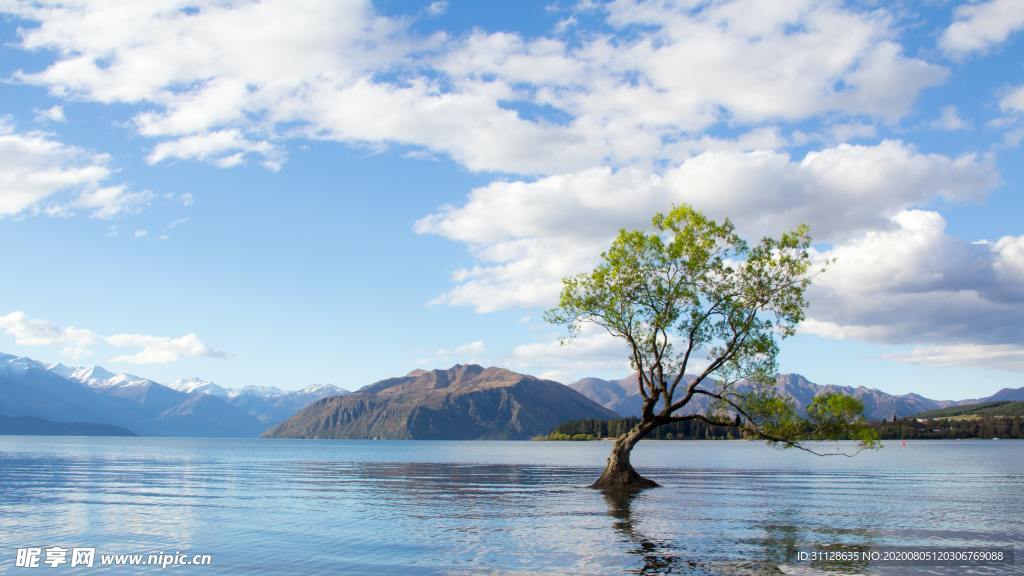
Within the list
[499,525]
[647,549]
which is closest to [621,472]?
[499,525]

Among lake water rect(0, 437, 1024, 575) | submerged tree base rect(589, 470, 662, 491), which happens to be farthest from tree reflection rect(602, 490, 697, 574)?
submerged tree base rect(589, 470, 662, 491)

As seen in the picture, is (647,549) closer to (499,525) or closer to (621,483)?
(499,525)

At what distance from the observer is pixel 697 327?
63844mm

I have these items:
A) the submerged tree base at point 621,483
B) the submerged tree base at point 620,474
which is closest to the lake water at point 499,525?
the submerged tree base at point 621,483

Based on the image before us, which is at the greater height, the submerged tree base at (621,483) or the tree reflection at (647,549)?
the tree reflection at (647,549)

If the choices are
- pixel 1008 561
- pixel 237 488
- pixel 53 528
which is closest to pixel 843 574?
pixel 1008 561

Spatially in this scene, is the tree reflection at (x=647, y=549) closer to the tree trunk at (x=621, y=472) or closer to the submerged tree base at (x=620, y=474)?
the tree trunk at (x=621, y=472)

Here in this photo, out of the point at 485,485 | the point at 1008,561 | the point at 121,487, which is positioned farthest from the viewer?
the point at 485,485

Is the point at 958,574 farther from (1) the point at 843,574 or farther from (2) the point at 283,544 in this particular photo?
(2) the point at 283,544

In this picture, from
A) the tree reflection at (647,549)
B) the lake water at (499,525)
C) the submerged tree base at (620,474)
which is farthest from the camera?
the submerged tree base at (620,474)

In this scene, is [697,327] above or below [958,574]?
above

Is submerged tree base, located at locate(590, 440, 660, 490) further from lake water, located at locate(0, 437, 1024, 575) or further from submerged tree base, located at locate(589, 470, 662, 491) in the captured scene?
lake water, located at locate(0, 437, 1024, 575)

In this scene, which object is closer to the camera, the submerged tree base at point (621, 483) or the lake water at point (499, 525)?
the lake water at point (499, 525)

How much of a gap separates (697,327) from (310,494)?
38.3 metres
